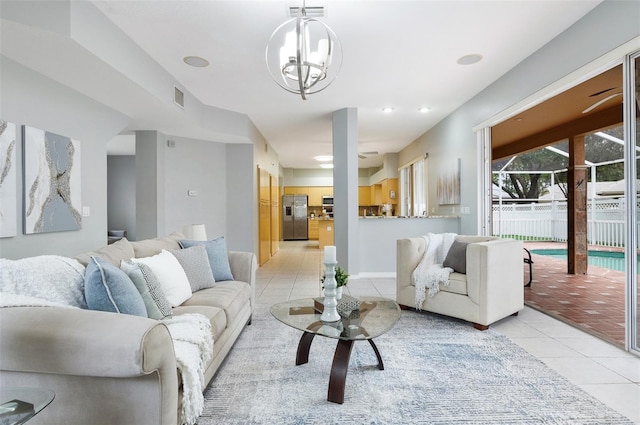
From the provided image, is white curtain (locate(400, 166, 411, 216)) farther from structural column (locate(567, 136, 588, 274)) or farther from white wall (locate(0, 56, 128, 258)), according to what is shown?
white wall (locate(0, 56, 128, 258))

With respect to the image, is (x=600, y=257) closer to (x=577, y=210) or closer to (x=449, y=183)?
(x=577, y=210)

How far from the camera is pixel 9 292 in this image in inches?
59.3

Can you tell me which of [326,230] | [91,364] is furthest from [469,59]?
[326,230]

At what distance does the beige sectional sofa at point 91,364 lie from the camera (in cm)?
120

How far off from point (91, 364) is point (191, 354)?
0.49 m

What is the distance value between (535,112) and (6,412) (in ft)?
19.5

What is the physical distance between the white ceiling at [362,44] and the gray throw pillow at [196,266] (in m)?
1.83

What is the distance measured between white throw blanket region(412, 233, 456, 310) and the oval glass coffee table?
2.95 feet

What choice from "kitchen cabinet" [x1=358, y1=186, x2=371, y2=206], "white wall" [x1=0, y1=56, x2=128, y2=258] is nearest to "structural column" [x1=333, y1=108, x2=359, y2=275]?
"white wall" [x1=0, y1=56, x2=128, y2=258]

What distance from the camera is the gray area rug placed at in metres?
1.76

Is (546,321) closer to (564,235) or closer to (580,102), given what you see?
(580,102)

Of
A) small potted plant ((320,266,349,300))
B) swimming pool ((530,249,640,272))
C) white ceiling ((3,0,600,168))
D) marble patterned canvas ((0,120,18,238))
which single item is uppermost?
white ceiling ((3,0,600,168))

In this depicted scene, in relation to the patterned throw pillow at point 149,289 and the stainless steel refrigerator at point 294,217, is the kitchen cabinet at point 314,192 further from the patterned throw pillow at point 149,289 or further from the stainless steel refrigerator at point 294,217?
the patterned throw pillow at point 149,289

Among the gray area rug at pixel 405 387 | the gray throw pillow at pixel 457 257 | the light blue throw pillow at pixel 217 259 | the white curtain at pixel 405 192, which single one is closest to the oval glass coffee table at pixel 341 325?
the gray area rug at pixel 405 387
